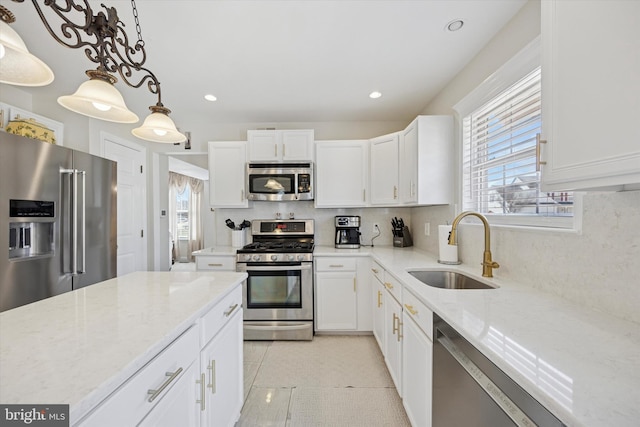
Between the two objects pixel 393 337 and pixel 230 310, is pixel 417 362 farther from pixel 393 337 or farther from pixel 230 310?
pixel 230 310

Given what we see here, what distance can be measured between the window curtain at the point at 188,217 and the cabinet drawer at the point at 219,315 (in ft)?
20.9

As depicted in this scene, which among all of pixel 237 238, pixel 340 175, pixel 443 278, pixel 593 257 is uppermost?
pixel 340 175

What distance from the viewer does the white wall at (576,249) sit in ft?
3.11

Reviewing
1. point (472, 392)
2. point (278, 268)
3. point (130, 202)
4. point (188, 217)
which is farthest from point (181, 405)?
point (188, 217)

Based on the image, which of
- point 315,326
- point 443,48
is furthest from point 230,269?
point 443,48

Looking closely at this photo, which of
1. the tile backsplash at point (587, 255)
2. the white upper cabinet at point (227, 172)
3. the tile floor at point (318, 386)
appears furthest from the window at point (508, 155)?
the white upper cabinet at point (227, 172)

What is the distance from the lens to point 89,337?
0.77 meters

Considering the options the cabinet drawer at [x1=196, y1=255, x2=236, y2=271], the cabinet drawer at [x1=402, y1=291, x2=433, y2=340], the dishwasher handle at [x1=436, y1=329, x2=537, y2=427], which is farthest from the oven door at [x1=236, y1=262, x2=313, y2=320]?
the dishwasher handle at [x1=436, y1=329, x2=537, y2=427]

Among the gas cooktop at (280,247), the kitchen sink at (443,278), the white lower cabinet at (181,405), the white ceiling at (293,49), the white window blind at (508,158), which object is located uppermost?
the white ceiling at (293,49)

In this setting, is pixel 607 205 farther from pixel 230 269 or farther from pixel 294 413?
pixel 230 269

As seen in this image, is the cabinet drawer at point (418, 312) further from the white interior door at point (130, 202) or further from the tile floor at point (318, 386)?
the white interior door at point (130, 202)

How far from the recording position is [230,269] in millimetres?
2811

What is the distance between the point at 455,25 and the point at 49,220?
308 centimetres

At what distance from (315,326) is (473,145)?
7.46 feet
